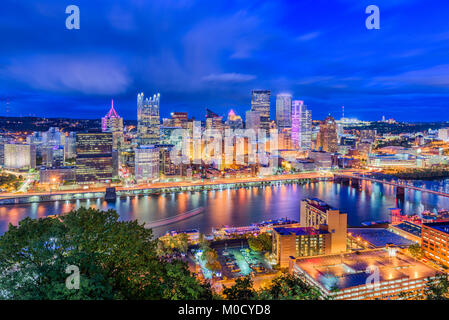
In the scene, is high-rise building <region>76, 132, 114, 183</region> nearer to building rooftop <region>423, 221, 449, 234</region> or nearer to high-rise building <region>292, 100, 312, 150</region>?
building rooftop <region>423, 221, 449, 234</region>

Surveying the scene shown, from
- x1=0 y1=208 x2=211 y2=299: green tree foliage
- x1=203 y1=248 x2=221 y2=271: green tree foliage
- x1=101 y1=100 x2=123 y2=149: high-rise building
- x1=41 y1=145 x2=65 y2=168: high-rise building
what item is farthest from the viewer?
x1=101 y1=100 x2=123 y2=149: high-rise building

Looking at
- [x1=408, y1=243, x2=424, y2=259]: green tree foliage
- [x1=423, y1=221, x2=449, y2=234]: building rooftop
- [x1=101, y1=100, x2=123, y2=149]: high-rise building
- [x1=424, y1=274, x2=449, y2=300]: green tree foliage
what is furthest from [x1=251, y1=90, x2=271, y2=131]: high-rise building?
[x1=424, y1=274, x2=449, y2=300]: green tree foliage

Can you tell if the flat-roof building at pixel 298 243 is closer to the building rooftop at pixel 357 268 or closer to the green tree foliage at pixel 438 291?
the building rooftop at pixel 357 268

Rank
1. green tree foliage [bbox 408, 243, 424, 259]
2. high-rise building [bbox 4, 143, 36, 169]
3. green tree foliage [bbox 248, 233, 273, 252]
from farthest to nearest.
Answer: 1. high-rise building [bbox 4, 143, 36, 169]
2. green tree foliage [bbox 248, 233, 273, 252]
3. green tree foliage [bbox 408, 243, 424, 259]

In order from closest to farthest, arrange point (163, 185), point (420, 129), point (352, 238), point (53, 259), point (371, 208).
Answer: point (53, 259) → point (352, 238) → point (371, 208) → point (163, 185) → point (420, 129)

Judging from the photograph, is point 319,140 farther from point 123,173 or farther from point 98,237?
point 98,237

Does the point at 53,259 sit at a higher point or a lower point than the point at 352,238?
higher
